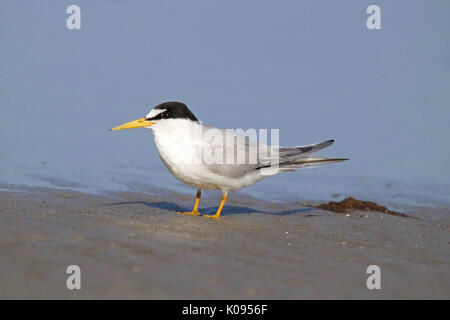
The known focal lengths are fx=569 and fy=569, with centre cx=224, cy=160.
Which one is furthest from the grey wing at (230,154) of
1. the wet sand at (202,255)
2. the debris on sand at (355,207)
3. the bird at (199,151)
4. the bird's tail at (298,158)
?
the debris on sand at (355,207)

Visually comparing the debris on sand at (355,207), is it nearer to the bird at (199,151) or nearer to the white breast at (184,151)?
the bird at (199,151)

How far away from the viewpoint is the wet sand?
2998 millimetres

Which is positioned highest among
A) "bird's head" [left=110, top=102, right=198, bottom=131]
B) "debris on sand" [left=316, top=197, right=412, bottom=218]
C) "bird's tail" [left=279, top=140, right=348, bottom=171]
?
"bird's head" [left=110, top=102, right=198, bottom=131]

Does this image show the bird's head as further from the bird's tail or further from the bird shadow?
the bird's tail

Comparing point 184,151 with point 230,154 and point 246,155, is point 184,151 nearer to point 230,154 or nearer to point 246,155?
point 230,154

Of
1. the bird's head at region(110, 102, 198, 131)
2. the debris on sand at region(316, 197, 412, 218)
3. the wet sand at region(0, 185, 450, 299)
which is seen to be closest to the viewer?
the wet sand at region(0, 185, 450, 299)

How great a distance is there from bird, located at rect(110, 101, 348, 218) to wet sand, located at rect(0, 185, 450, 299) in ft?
1.52

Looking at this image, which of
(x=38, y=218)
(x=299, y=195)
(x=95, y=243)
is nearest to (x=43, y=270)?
(x=95, y=243)

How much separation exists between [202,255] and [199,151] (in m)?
2.05

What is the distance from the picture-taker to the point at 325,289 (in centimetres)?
318

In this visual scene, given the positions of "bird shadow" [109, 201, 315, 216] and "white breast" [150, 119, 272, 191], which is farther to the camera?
"bird shadow" [109, 201, 315, 216]

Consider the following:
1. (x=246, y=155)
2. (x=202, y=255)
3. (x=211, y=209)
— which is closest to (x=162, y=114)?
(x=246, y=155)

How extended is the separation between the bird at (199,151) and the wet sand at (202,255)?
462 millimetres

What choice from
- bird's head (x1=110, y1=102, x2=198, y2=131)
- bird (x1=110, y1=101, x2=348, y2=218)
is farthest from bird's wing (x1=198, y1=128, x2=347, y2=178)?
bird's head (x1=110, y1=102, x2=198, y2=131)
